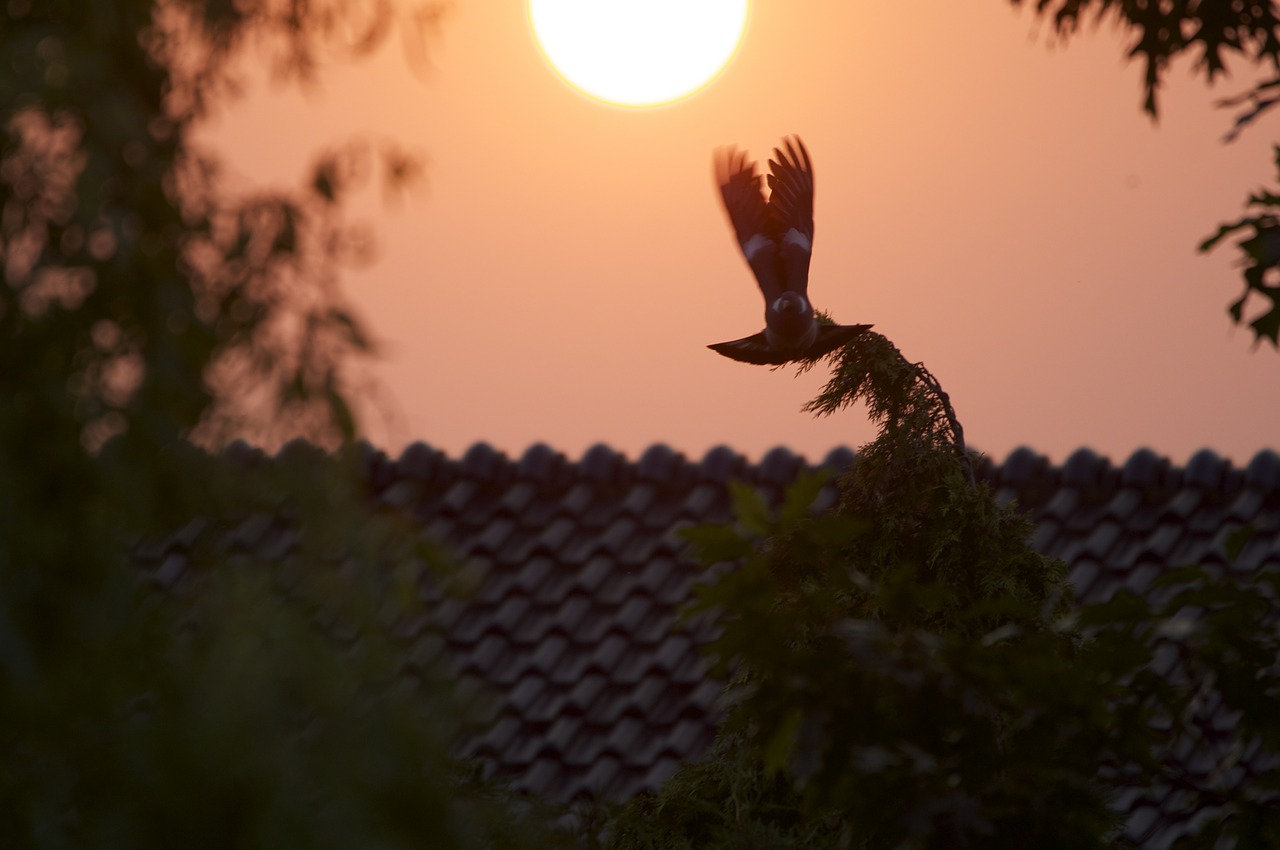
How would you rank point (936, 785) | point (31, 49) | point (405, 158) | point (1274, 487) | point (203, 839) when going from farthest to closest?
point (1274, 487)
point (936, 785)
point (405, 158)
point (31, 49)
point (203, 839)

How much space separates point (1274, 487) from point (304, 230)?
7.68m

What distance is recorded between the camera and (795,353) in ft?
12.9

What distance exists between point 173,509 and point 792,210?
2.93 metres

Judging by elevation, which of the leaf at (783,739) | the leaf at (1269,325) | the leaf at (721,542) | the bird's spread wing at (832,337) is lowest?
the leaf at (783,739)

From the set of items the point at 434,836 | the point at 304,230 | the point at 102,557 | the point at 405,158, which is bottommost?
the point at 434,836

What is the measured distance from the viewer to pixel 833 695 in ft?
8.14

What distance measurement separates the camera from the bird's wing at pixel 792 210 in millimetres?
4035

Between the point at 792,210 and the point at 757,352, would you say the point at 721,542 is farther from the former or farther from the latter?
the point at 792,210

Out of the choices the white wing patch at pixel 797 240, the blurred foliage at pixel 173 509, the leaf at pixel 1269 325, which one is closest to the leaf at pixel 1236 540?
the leaf at pixel 1269 325

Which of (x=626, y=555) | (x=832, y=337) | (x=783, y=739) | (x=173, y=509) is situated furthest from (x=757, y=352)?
(x=626, y=555)

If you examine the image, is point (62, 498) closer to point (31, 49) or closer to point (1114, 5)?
point (31, 49)

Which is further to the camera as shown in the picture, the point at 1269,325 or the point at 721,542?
the point at 1269,325

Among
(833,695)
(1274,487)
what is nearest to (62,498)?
(833,695)

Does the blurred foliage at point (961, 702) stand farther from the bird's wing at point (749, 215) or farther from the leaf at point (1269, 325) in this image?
the bird's wing at point (749, 215)
